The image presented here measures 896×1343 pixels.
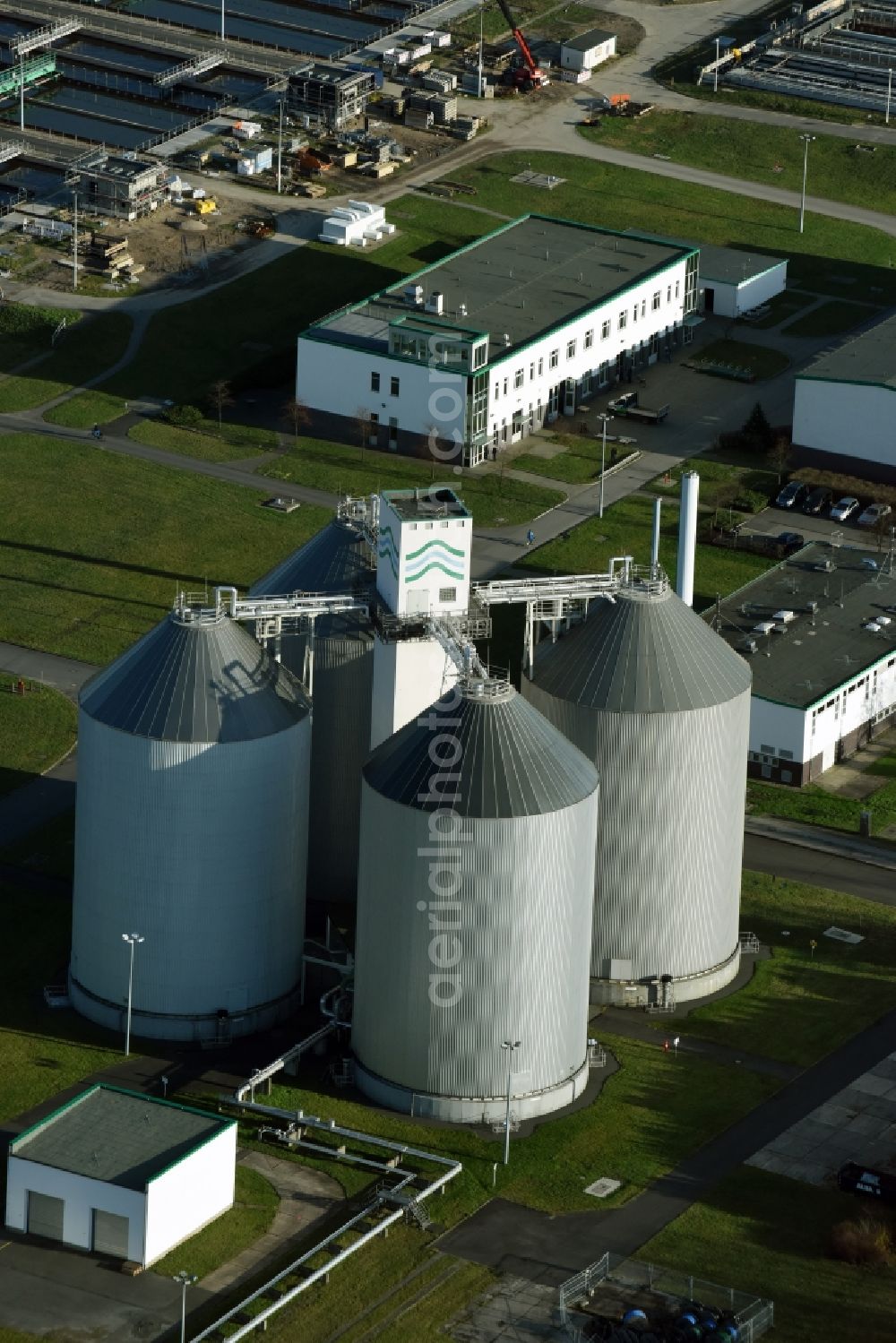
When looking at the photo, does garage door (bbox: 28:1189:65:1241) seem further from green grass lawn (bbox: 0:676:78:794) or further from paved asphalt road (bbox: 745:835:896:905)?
paved asphalt road (bbox: 745:835:896:905)

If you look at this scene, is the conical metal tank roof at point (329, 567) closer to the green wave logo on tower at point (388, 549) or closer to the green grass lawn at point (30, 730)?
the green wave logo on tower at point (388, 549)

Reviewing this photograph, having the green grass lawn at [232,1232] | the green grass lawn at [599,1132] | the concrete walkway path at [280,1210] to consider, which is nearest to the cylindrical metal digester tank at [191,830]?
the green grass lawn at [599,1132]

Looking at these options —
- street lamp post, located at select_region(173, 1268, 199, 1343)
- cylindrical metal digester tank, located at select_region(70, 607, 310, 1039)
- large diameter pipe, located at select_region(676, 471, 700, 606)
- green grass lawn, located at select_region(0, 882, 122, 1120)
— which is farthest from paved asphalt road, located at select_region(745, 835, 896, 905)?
street lamp post, located at select_region(173, 1268, 199, 1343)

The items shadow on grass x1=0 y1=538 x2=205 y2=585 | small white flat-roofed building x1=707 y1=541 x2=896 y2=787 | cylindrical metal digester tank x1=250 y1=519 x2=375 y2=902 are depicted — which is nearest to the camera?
cylindrical metal digester tank x1=250 y1=519 x2=375 y2=902

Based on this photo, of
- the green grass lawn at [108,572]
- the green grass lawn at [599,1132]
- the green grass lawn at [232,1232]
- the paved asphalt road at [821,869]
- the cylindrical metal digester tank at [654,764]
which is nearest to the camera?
the green grass lawn at [232,1232]

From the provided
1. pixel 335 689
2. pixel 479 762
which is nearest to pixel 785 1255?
pixel 479 762

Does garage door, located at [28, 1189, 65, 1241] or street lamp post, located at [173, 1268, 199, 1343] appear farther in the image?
garage door, located at [28, 1189, 65, 1241]

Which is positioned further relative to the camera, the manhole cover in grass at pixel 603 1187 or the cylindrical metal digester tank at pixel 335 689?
the cylindrical metal digester tank at pixel 335 689

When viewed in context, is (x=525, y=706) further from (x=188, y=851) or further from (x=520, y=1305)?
(x=520, y=1305)
